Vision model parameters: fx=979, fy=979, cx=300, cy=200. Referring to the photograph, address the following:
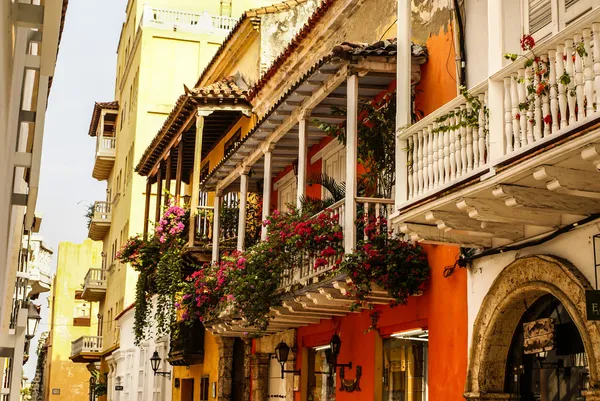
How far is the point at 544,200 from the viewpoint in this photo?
8.61m

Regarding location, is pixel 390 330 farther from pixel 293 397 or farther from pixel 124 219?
pixel 124 219

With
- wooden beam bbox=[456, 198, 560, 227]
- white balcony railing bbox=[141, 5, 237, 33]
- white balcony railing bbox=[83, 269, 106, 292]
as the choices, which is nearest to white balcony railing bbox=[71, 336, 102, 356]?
white balcony railing bbox=[83, 269, 106, 292]

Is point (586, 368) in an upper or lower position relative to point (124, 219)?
lower

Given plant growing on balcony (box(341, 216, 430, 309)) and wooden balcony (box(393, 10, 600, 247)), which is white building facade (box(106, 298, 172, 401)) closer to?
plant growing on balcony (box(341, 216, 430, 309))

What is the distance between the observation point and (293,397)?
56.5 feet

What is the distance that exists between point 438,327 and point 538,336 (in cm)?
185

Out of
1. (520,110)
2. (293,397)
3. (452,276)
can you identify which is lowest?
(293,397)

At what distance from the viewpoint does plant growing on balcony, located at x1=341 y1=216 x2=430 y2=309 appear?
38.3ft

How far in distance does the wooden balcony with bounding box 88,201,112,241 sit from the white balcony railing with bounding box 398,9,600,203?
32.5 meters

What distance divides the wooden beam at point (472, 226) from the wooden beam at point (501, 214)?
1.42 feet

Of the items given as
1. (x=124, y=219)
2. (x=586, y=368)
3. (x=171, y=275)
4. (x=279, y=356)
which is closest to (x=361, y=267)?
(x=586, y=368)

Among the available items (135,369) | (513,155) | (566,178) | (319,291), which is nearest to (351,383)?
(319,291)

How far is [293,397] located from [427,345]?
5.22 m

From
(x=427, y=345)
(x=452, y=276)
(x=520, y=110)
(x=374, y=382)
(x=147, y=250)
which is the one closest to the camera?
(x=520, y=110)
